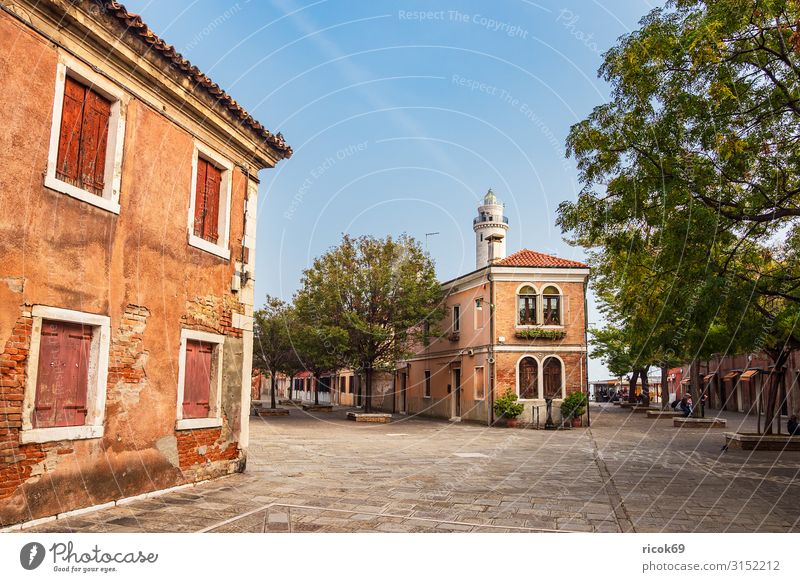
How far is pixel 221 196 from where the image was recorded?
37.5ft

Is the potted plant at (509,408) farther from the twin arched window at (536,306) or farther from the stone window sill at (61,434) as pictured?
the stone window sill at (61,434)

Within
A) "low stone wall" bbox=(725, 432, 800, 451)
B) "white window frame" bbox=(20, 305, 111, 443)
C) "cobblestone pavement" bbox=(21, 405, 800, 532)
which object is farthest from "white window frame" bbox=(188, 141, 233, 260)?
"low stone wall" bbox=(725, 432, 800, 451)

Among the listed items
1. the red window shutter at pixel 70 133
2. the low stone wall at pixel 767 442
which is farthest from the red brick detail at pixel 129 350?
the low stone wall at pixel 767 442

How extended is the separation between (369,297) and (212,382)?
20.2 metres

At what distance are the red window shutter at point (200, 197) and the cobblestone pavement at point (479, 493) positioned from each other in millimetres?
4297

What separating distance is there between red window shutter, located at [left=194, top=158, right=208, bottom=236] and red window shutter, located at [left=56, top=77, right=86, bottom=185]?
2.54m

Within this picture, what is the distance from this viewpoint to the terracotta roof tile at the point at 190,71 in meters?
8.22

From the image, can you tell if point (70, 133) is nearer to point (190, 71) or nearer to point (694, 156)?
point (190, 71)

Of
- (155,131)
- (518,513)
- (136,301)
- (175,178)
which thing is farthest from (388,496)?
(155,131)

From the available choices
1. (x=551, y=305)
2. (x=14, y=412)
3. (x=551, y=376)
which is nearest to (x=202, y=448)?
(x=14, y=412)

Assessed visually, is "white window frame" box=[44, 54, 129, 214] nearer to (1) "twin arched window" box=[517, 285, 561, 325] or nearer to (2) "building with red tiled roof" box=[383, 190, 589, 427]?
(2) "building with red tiled roof" box=[383, 190, 589, 427]

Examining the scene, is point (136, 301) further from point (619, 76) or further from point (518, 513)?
point (619, 76)

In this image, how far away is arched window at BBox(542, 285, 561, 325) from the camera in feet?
93.1

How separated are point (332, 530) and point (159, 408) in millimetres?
3634
